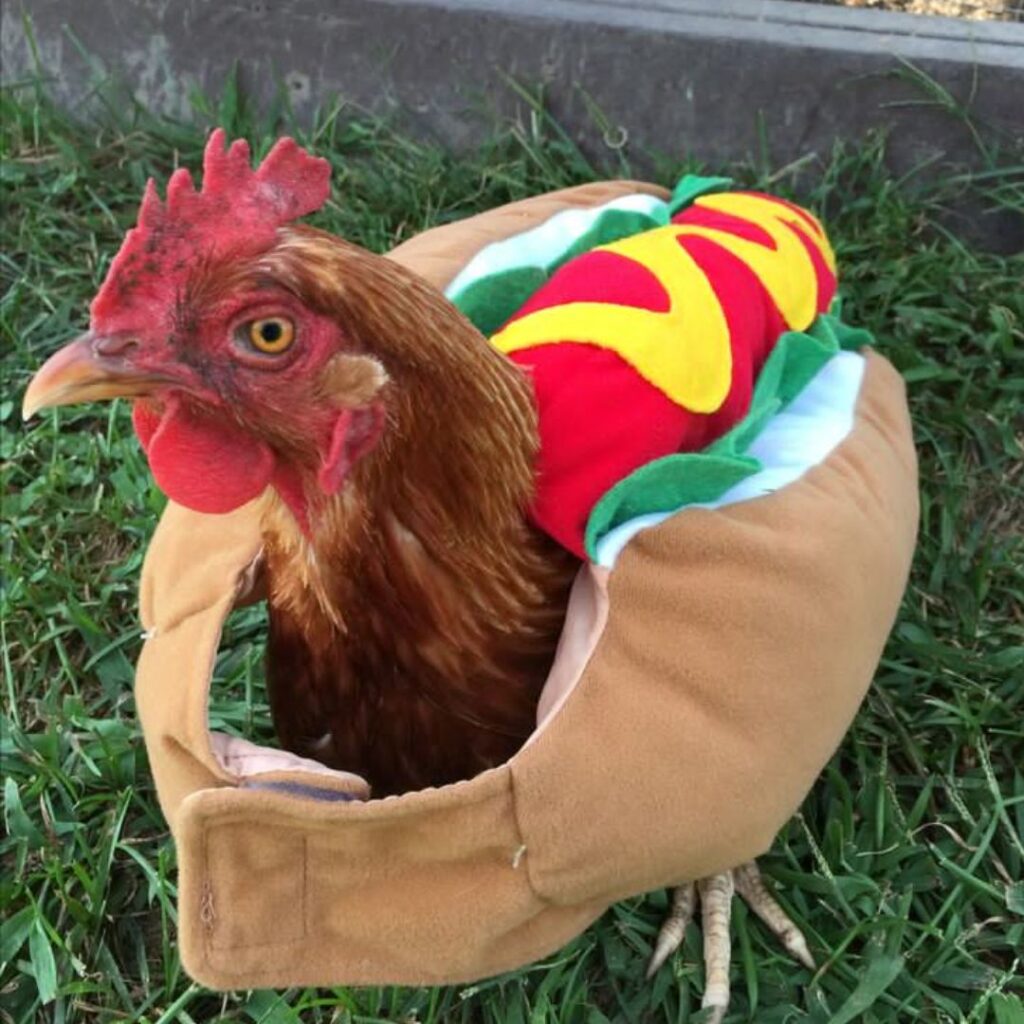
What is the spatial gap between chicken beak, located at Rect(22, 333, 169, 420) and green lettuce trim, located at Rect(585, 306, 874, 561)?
0.46 m

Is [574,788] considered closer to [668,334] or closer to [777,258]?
[668,334]

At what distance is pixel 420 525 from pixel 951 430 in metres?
1.12

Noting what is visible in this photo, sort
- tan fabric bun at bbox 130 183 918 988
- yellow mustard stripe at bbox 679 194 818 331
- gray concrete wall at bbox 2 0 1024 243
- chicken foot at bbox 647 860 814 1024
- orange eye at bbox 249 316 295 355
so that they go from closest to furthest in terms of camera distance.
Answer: orange eye at bbox 249 316 295 355 → tan fabric bun at bbox 130 183 918 988 → chicken foot at bbox 647 860 814 1024 → yellow mustard stripe at bbox 679 194 818 331 → gray concrete wall at bbox 2 0 1024 243

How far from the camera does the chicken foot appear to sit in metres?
1.43

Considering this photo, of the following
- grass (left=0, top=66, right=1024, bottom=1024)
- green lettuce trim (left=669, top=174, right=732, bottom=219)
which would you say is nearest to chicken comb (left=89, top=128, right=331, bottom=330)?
grass (left=0, top=66, right=1024, bottom=1024)

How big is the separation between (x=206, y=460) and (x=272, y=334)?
0.46 ft

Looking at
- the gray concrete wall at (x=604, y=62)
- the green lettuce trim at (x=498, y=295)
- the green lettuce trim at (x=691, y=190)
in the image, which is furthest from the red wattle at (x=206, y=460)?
the gray concrete wall at (x=604, y=62)

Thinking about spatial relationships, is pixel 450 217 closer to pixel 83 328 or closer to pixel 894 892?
pixel 83 328

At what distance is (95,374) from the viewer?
1.05m

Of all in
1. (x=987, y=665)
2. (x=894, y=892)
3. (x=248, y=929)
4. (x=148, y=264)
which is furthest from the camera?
(x=987, y=665)

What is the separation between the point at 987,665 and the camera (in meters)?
1.67

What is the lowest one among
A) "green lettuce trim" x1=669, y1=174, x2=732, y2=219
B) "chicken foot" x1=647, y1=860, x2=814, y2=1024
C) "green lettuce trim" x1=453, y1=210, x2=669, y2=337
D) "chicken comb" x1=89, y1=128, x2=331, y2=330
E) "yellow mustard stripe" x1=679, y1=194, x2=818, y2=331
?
"chicken foot" x1=647, y1=860, x2=814, y2=1024

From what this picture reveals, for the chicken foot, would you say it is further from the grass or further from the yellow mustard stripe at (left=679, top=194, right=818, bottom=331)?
the yellow mustard stripe at (left=679, top=194, right=818, bottom=331)

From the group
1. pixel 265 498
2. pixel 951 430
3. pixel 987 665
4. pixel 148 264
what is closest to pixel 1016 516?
pixel 951 430
